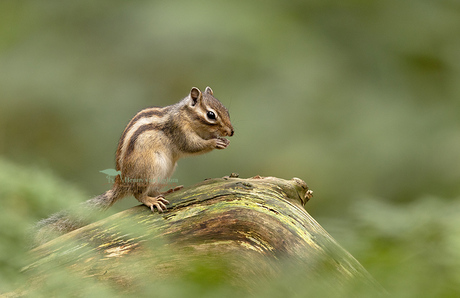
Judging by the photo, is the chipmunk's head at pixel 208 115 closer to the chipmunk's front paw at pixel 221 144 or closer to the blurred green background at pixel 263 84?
the chipmunk's front paw at pixel 221 144

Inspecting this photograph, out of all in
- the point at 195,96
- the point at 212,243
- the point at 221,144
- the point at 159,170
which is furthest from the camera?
the point at 195,96

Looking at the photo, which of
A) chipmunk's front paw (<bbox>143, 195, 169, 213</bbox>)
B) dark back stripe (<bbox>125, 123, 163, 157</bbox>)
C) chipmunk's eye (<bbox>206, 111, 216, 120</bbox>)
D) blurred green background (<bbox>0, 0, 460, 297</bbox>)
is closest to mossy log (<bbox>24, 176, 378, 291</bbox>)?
chipmunk's front paw (<bbox>143, 195, 169, 213</bbox>)

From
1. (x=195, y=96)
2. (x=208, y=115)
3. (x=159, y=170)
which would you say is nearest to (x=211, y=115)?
(x=208, y=115)

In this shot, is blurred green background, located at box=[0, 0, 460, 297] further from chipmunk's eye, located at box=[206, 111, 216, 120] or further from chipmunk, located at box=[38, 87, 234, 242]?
chipmunk's eye, located at box=[206, 111, 216, 120]

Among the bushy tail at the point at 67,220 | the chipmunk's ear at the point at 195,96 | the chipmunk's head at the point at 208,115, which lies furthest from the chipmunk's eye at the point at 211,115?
the bushy tail at the point at 67,220

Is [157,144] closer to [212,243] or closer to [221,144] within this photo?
[221,144]

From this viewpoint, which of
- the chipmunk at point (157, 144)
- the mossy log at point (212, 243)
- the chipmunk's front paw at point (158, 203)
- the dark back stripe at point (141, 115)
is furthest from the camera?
the dark back stripe at point (141, 115)
